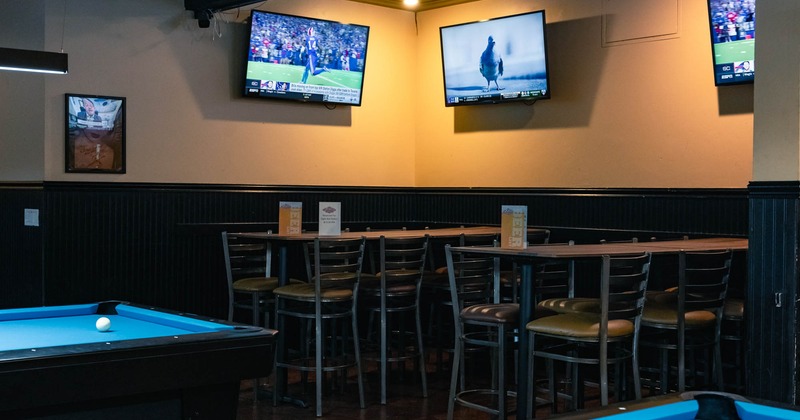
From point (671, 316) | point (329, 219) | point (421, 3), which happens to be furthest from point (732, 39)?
point (421, 3)

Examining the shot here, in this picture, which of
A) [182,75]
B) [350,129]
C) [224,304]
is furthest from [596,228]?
[182,75]

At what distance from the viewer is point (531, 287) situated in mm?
4516

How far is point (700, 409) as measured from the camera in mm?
2523

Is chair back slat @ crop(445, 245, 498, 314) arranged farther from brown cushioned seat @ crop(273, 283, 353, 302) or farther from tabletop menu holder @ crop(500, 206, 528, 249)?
brown cushioned seat @ crop(273, 283, 353, 302)

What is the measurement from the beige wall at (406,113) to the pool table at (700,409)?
3.86m

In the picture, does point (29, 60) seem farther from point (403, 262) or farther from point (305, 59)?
point (305, 59)

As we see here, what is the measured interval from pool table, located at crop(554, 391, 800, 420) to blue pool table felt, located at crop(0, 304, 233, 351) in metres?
1.67

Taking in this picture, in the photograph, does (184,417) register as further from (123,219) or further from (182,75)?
(182,75)

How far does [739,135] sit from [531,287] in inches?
96.9

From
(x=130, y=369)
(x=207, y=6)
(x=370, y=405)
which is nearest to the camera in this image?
(x=130, y=369)

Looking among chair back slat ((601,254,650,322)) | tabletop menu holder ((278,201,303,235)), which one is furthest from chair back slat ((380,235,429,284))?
chair back slat ((601,254,650,322))

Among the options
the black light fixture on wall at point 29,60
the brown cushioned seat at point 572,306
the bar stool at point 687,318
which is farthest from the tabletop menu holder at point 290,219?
the bar stool at point 687,318

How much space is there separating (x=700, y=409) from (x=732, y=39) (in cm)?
407

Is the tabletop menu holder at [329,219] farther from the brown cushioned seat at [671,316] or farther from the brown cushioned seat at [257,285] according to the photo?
the brown cushioned seat at [671,316]
